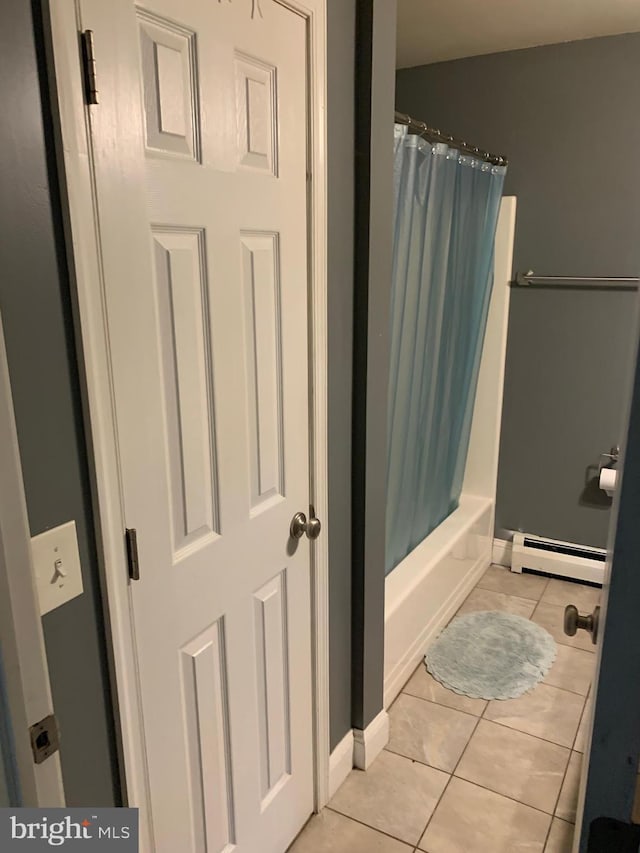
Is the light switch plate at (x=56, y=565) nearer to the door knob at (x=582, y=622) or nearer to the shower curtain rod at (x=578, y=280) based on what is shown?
the door knob at (x=582, y=622)

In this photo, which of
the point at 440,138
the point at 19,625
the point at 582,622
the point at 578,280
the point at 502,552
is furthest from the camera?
the point at 502,552

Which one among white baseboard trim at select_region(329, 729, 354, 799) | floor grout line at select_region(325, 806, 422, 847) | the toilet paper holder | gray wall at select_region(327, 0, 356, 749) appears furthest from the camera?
the toilet paper holder

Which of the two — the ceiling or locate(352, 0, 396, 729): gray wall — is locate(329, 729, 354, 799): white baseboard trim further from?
the ceiling

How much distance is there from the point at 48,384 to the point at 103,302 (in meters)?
0.15

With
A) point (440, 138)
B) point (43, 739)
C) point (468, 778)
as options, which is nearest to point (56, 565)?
point (43, 739)

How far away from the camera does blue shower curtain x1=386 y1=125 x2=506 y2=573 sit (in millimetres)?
2299

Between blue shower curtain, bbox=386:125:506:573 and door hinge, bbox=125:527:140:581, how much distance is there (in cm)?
136

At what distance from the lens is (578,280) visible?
2.95 m

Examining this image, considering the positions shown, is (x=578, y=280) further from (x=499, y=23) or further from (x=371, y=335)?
(x=371, y=335)

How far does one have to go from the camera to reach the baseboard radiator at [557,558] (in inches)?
124

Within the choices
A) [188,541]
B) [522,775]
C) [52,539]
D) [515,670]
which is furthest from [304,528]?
[515,670]

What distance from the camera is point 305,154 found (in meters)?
1.45

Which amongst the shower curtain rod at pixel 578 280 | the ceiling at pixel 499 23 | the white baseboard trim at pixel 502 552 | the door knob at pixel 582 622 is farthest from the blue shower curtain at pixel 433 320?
the door knob at pixel 582 622

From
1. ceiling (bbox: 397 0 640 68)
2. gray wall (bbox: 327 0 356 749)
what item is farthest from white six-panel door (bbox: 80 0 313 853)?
ceiling (bbox: 397 0 640 68)
